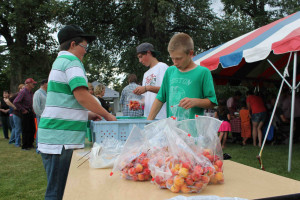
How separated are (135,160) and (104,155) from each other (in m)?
0.29

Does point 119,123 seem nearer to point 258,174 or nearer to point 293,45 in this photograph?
point 258,174

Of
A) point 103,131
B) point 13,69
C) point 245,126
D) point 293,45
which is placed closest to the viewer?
point 103,131

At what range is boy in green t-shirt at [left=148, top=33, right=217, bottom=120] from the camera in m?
1.91

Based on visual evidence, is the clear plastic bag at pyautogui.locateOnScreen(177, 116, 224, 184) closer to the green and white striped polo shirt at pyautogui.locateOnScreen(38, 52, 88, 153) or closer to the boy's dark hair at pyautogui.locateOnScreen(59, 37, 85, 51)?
the green and white striped polo shirt at pyautogui.locateOnScreen(38, 52, 88, 153)

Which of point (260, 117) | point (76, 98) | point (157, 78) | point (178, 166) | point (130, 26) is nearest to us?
point (178, 166)

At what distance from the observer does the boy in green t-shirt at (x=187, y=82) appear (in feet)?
6.25

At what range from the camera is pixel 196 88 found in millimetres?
2025

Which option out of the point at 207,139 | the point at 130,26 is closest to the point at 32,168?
the point at 207,139

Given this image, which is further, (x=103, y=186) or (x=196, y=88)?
(x=196, y=88)

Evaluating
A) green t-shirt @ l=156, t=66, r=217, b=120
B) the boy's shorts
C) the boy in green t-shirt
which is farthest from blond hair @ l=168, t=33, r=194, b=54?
the boy's shorts

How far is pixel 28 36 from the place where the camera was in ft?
58.7

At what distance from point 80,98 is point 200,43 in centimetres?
1379

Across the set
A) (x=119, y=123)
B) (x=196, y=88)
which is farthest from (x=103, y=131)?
(x=196, y=88)

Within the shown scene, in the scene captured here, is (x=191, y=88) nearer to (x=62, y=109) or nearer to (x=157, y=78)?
(x=62, y=109)
